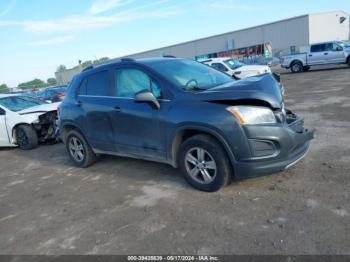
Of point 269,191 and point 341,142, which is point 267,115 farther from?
point 341,142

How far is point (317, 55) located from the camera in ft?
75.4

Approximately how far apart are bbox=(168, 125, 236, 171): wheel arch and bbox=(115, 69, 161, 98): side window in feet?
2.13

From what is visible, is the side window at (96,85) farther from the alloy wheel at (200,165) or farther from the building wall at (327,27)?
the building wall at (327,27)

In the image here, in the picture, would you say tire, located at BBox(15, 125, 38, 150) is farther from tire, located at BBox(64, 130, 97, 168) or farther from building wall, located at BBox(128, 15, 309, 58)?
building wall, located at BBox(128, 15, 309, 58)

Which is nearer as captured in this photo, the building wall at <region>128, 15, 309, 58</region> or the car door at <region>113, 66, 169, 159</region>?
the car door at <region>113, 66, 169, 159</region>

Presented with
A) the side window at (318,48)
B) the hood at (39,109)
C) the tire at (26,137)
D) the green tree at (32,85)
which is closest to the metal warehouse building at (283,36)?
the side window at (318,48)

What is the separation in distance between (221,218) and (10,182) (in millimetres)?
4501

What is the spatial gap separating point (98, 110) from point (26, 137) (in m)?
4.05

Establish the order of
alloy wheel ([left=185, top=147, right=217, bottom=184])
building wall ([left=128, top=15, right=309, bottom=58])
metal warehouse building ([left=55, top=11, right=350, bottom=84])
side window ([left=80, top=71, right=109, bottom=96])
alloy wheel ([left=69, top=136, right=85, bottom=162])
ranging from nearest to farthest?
Answer: alloy wheel ([left=185, top=147, right=217, bottom=184]) → side window ([left=80, top=71, right=109, bottom=96]) → alloy wheel ([left=69, top=136, right=85, bottom=162]) → metal warehouse building ([left=55, top=11, right=350, bottom=84]) → building wall ([left=128, top=15, right=309, bottom=58])

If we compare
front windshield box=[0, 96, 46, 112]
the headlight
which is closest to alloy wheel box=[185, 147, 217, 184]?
the headlight

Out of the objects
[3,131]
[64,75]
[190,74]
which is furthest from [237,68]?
[64,75]

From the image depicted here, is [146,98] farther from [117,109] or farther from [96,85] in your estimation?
[96,85]

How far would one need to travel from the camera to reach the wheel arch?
411 centimetres

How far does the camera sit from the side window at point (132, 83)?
4.83m
